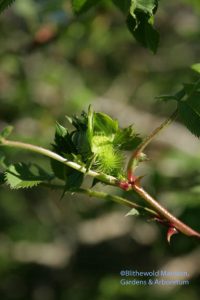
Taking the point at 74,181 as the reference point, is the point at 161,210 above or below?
below

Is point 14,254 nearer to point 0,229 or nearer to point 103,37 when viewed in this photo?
point 0,229

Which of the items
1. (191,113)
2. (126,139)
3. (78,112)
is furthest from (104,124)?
(78,112)

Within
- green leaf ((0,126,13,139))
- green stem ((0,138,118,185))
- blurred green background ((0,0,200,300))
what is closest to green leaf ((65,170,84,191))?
green stem ((0,138,118,185))

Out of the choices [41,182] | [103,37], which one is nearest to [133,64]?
[103,37]

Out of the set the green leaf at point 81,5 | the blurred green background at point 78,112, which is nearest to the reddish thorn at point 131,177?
the green leaf at point 81,5

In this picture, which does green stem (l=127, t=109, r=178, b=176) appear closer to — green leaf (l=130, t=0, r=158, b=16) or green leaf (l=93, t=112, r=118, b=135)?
green leaf (l=93, t=112, r=118, b=135)

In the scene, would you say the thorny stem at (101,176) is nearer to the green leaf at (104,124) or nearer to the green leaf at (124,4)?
the green leaf at (104,124)

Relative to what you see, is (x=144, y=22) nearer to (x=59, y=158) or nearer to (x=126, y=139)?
(x=126, y=139)
